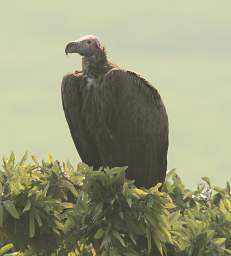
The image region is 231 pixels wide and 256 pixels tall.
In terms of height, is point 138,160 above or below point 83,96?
below

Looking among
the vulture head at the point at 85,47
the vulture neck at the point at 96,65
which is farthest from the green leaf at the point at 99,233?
the vulture head at the point at 85,47

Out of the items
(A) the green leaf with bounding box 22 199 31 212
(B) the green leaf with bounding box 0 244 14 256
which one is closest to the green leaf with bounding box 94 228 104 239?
(A) the green leaf with bounding box 22 199 31 212

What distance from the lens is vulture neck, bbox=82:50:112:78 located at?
14305 mm

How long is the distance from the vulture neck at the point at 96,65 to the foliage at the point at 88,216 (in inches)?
82.3

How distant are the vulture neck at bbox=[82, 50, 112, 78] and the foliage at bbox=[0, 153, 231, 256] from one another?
2089 millimetres

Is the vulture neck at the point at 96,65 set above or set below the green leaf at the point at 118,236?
above

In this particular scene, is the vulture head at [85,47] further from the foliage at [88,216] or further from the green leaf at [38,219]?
the green leaf at [38,219]

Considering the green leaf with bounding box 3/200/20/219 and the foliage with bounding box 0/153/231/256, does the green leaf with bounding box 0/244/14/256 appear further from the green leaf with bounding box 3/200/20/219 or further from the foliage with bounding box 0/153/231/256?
the green leaf with bounding box 3/200/20/219

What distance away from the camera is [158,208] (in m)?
12.0

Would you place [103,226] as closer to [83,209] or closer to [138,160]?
[83,209]

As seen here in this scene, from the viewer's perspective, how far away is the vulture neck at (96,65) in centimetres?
1430

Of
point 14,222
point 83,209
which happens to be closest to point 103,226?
point 83,209

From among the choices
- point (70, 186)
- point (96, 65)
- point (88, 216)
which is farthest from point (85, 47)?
point (88, 216)

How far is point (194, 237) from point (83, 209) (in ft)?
5.93
